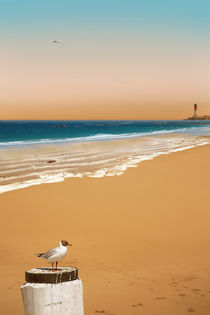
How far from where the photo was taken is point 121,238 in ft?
35.1

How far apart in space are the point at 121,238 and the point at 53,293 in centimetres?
736

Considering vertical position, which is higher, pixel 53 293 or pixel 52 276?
pixel 52 276

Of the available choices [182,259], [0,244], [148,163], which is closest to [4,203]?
[0,244]

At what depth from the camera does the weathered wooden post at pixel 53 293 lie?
343 cm

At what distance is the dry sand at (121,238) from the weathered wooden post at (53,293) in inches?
127

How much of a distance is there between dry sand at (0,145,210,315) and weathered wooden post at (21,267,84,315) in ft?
10.6

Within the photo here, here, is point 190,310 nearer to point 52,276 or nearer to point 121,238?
point 52,276

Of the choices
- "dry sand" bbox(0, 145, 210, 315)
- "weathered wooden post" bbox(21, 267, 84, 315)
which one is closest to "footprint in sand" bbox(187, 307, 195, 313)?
"dry sand" bbox(0, 145, 210, 315)

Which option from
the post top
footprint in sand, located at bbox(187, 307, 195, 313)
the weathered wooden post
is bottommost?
footprint in sand, located at bbox(187, 307, 195, 313)

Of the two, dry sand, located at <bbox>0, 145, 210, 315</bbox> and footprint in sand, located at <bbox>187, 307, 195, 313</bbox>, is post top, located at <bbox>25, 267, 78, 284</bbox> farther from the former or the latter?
footprint in sand, located at <bbox>187, 307, 195, 313</bbox>

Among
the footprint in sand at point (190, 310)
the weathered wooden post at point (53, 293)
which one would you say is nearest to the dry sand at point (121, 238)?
the footprint in sand at point (190, 310)

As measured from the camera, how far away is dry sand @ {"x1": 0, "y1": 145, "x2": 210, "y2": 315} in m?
7.05

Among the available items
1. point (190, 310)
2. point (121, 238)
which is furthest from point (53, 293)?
point (121, 238)

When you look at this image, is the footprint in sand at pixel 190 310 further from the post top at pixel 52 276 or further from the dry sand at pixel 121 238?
the post top at pixel 52 276
